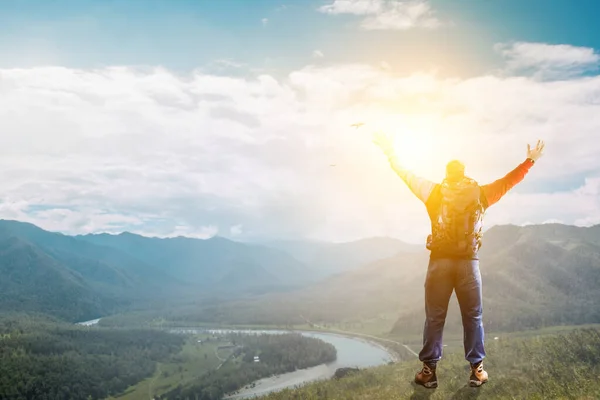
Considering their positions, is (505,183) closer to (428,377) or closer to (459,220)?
(459,220)

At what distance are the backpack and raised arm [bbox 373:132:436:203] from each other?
0.59 metres

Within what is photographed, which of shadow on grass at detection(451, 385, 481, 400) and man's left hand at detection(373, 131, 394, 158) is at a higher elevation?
man's left hand at detection(373, 131, 394, 158)

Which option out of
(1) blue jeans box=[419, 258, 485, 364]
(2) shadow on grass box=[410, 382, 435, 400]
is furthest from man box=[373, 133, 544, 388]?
(2) shadow on grass box=[410, 382, 435, 400]

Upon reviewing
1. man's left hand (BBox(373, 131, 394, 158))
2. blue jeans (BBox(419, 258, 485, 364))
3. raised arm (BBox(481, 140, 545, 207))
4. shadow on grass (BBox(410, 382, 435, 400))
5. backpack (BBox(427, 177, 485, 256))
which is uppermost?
man's left hand (BBox(373, 131, 394, 158))

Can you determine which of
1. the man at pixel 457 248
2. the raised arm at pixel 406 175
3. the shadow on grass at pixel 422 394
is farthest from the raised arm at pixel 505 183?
the shadow on grass at pixel 422 394

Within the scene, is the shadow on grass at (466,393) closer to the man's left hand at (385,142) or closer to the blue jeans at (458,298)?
the blue jeans at (458,298)

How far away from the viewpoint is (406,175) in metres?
13.2

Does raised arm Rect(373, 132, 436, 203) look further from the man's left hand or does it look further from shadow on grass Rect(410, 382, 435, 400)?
shadow on grass Rect(410, 382, 435, 400)

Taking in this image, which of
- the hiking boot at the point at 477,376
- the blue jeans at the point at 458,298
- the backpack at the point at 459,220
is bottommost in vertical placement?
the hiking boot at the point at 477,376

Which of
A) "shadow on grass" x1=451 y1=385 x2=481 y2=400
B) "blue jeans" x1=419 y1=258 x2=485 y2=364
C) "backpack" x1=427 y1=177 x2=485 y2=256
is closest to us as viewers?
"backpack" x1=427 y1=177 x2=485 y2=256

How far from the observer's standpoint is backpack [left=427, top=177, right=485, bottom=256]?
11.8 meters

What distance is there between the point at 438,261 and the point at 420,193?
197 cm

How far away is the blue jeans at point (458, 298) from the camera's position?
11945mm

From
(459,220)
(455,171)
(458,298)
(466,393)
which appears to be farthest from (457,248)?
(466,393)
